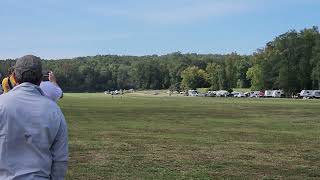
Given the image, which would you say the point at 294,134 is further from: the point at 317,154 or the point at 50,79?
the point at 50,79

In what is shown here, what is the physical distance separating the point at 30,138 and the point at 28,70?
553 mm

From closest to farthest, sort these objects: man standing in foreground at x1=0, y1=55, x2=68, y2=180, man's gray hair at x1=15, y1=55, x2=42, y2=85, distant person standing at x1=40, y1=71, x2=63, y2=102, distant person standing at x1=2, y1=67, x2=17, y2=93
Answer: man standing in foreground at x1=0, y1=55, x2=68, y2=180 < man's gray hair at x1=15, y1=55, x2=42, y2=85 < distant person standing at x1=2, y1=67, x2=17, y2=93 < distant person standing at x1=40, y1=71, x2=63, y2=102

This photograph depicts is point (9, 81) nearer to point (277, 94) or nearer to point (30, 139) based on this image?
point (30, 139)

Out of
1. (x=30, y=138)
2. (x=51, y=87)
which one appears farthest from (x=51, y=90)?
(x=30, y=138)

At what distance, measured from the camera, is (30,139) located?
4.39 metres

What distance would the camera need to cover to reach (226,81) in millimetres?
178875

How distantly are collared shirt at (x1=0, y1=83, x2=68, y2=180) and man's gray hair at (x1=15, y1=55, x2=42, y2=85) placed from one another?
11 centimetres

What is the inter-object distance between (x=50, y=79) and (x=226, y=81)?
570ft

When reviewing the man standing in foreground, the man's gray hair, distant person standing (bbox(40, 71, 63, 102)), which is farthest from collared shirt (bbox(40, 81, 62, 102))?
the man standing in foreground

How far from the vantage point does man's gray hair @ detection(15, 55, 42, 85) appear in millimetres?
4566

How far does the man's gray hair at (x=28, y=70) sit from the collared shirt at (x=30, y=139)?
11 cm

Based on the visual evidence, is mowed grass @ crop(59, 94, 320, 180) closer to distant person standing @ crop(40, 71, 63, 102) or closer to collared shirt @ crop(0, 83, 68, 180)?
Result: distant person standing @ crop(40, 71, 63, 102)

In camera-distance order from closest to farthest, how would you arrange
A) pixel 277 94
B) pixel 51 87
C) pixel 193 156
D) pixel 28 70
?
pixel 28 70, pixel 51 87, pixel 193 156, pixel 277 94

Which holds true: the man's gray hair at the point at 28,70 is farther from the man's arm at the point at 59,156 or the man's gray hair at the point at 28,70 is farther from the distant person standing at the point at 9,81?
the distant person standing at the point at 9,81
